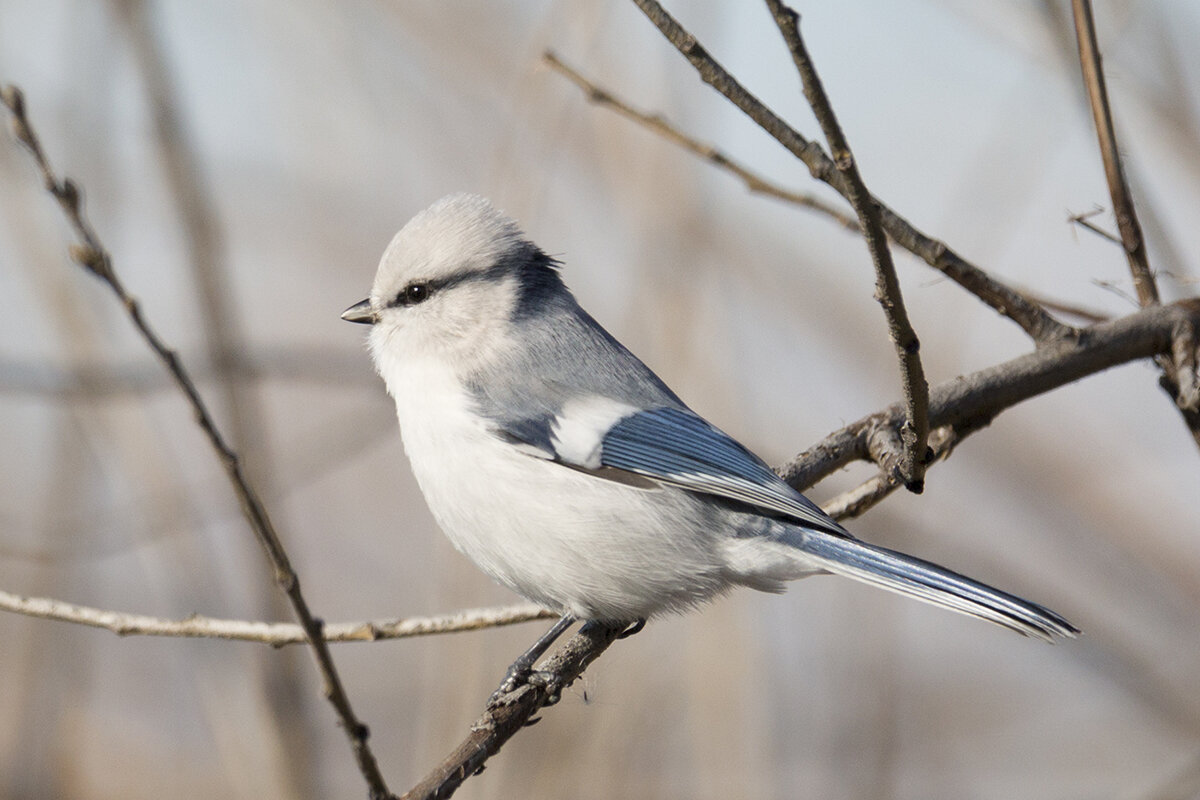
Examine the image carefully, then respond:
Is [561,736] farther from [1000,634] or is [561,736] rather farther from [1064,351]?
[1000,634]

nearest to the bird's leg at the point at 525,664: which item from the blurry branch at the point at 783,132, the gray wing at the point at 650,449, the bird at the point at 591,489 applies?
the bird at the point at 591,489

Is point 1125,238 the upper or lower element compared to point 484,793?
upper

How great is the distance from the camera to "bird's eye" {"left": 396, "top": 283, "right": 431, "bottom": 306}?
1.65 meters

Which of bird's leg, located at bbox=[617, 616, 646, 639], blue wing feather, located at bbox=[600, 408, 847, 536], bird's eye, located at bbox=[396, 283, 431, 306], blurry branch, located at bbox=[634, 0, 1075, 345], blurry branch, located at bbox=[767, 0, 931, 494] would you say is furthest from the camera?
bird's eye, located at bbox=[396, 283, 431, 306]

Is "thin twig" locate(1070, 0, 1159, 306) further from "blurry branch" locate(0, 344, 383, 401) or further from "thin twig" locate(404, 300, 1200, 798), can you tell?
"blurry branch" locate(0, 344, 383, 401)

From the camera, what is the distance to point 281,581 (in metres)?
0.75

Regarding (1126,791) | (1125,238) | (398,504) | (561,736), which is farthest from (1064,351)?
(398,504)

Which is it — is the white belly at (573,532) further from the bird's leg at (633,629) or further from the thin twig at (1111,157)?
the thin twig at (1111,157)

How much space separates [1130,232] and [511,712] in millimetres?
1086

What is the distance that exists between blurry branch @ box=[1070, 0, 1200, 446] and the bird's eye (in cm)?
104

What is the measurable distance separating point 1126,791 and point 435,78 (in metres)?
2.83

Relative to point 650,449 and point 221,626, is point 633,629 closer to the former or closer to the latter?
point 650,449

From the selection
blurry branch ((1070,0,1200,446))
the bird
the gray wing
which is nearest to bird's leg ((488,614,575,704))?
the bird

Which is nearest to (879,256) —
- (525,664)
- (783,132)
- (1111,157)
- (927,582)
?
(783,132)
